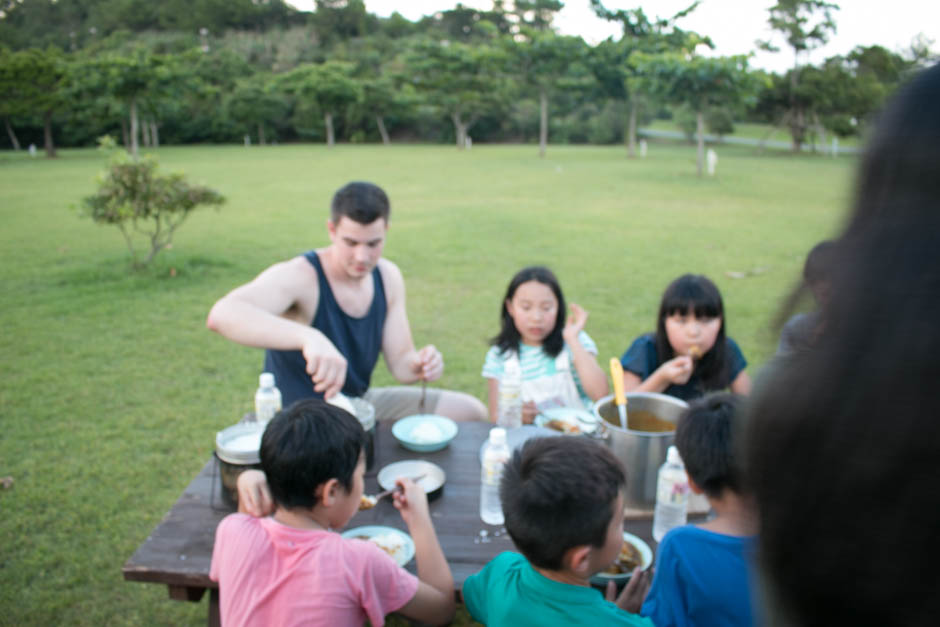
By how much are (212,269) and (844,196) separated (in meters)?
9.60

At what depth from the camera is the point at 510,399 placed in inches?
110

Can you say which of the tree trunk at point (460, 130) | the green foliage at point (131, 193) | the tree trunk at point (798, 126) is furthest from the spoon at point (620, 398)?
the tree trunk at point (460, 130)

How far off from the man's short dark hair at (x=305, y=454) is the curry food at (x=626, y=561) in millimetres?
852

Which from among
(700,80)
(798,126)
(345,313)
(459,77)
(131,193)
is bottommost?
(345,313)

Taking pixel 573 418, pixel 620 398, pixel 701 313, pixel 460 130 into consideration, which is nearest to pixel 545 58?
pixel 460 130

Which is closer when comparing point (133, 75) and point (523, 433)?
point (523, 433)

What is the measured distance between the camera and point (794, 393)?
37 cm

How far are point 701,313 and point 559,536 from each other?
1878mm

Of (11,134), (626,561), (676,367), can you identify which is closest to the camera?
(626,561)

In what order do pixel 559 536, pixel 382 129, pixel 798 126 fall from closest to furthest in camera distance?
pixel 559 536
pixel 798 126
pixel 382 129

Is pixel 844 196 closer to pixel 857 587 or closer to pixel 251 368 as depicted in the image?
pixel 857 587

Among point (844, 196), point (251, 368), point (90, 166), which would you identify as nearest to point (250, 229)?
point (251, 368)

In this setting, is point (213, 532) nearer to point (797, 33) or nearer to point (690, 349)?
point (690, 349)

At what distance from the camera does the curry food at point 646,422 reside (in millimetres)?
2461
